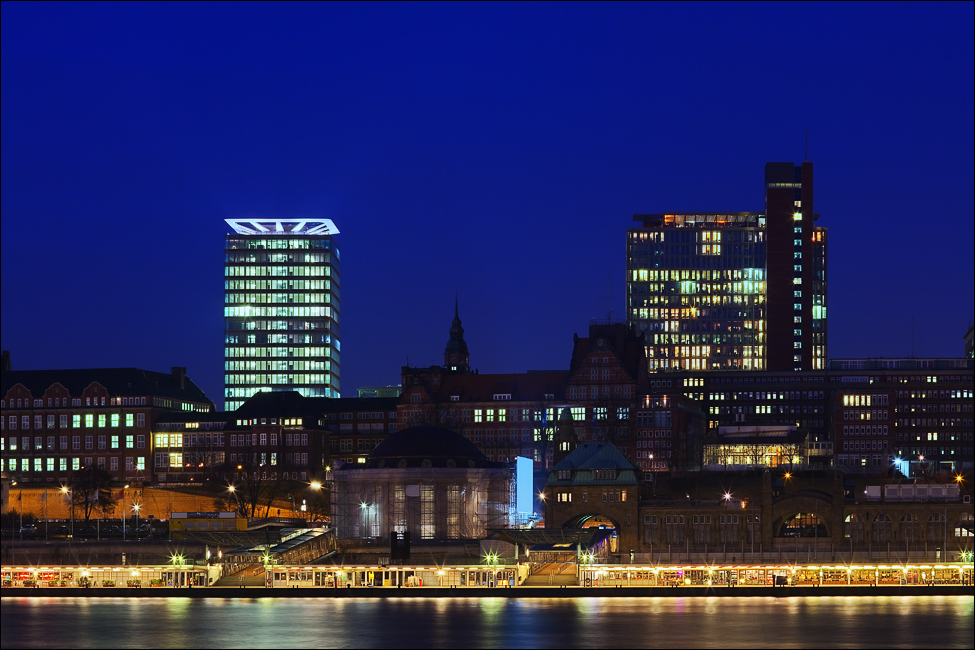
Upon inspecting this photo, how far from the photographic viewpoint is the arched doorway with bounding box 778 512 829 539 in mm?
178250

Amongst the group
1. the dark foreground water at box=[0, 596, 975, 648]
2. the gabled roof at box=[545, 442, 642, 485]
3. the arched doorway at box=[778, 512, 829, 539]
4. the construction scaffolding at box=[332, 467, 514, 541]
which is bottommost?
the dark foreground water at box=[0, 596, 975, 648]

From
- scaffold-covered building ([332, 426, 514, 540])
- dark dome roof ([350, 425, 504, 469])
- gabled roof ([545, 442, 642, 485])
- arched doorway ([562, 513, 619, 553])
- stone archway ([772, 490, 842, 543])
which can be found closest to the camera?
arched doorway ([562, 513, 619, 553])

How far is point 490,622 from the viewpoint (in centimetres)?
12638

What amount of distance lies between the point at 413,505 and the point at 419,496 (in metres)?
1.11

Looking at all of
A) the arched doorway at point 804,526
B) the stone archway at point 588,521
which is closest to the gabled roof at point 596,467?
the stone archway at point 588,521

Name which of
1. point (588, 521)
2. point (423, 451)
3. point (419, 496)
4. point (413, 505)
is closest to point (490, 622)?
point (413, 505)

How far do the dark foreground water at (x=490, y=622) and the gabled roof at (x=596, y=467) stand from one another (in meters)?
37.1

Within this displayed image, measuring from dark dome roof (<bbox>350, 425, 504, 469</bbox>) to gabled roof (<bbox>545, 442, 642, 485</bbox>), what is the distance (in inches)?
328

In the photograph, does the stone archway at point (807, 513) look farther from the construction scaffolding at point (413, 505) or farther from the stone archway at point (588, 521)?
the construction scaffolding at point (413, 505)

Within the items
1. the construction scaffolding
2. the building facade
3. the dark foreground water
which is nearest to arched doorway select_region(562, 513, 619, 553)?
the building facade

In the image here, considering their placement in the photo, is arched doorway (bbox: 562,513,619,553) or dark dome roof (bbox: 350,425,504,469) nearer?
arched doorway (bbox: 562,513,619,553)

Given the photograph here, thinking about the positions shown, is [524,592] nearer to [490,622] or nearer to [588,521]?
[490,622]

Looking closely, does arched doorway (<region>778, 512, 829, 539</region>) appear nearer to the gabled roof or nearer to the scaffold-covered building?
the gabled roof

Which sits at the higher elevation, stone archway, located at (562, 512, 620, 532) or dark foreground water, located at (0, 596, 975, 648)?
stone archway, located at (562, 512, 620, 532)
